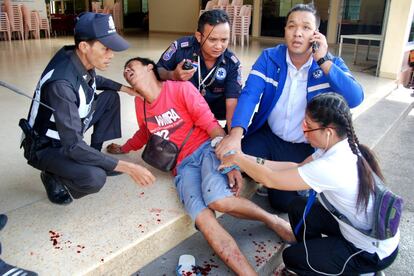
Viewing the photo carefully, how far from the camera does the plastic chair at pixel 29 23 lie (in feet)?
33.2

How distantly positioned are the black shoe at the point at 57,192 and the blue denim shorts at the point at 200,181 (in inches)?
21.9

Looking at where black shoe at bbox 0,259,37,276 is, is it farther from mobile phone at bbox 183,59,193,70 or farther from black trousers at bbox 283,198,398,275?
mobile phone at bbox 183,59,193,70

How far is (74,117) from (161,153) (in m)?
0.53

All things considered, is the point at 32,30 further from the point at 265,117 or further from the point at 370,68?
the point at 265,117

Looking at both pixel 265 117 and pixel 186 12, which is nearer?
pixel 265 117

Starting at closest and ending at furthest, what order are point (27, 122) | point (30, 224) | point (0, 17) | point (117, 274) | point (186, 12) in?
1. point (117, 274)
2. point (30, 224)
3. point (27, 122)
4. point (0, 17)
5. point (186, 12)

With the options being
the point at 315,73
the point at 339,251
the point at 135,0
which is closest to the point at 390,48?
the point at 315,73

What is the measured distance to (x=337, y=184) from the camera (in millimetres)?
1423

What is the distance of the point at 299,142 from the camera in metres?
2.16

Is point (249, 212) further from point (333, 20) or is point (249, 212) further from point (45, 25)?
point (45, 25)

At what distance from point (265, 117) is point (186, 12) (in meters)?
12.2

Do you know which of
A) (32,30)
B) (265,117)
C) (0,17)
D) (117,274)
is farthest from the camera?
(32,30)

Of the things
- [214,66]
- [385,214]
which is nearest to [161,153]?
[214,66]

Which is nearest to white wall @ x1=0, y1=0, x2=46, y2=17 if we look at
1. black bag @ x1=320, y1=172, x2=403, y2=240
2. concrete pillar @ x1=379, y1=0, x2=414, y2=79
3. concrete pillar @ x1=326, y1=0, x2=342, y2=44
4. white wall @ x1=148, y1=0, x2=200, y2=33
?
white wall @ x1=148, y1=0, x2=200, y2=33
